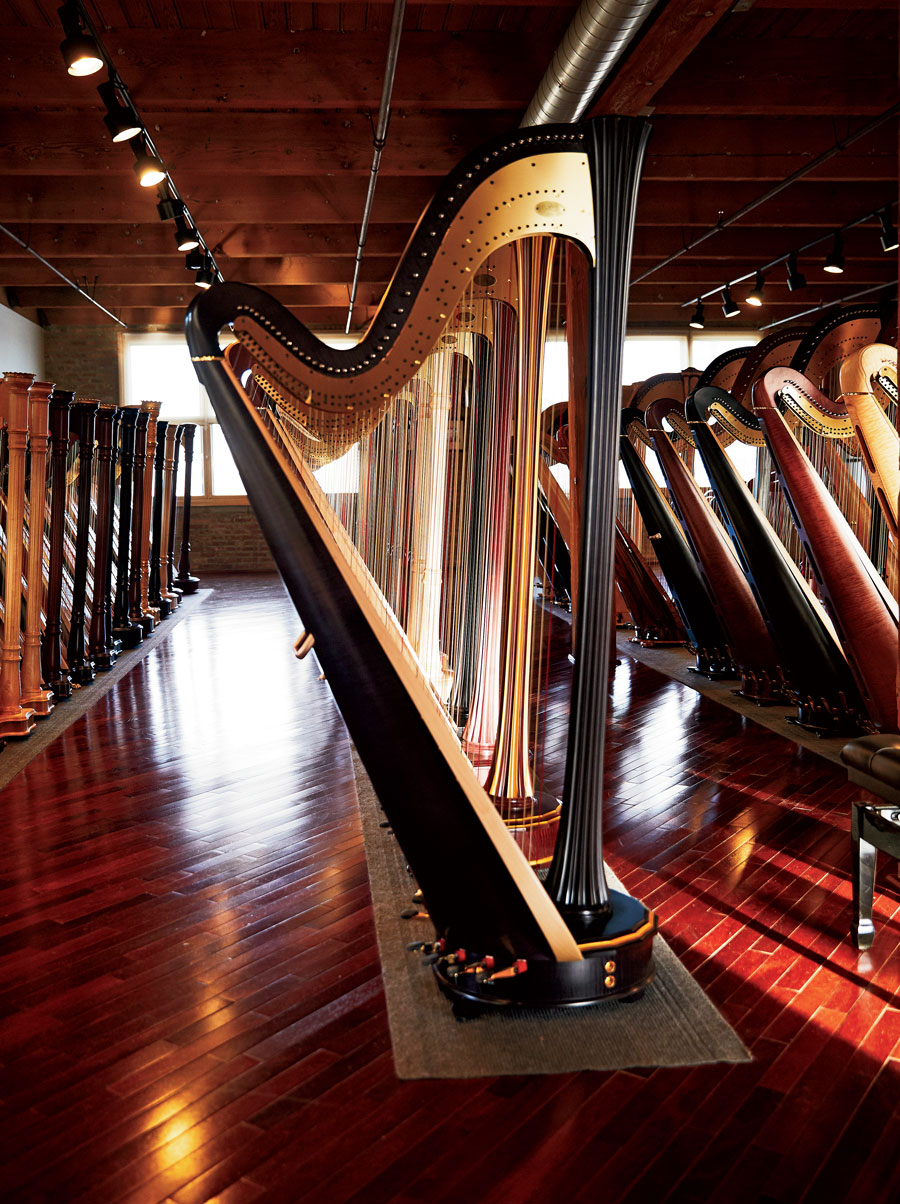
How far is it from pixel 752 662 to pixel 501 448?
2.94 meters

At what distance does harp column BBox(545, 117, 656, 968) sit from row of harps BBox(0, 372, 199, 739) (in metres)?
3.30

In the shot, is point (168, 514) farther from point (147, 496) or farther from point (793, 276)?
point (793, 276)

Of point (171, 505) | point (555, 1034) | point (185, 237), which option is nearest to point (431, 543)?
point (555, 1034)

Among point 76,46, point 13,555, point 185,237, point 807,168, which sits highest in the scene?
point 807,168

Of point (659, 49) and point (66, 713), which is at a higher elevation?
point (659, 49)

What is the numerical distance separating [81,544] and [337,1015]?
170 inches

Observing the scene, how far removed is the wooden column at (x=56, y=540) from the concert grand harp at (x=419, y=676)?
2892 mm

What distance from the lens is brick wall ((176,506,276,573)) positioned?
15.3 meters

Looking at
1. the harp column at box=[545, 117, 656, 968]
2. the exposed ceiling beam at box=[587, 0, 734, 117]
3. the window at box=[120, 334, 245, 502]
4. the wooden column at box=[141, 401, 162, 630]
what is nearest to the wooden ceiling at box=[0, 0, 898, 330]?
the exposed ceiling beam at box=[587, 0, 734, 117]

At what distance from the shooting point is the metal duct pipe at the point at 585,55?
4324 mm

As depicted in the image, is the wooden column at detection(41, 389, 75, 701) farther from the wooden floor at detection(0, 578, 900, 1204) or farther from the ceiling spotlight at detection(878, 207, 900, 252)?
the ceiling spotlight at detection(878, 207, 900, 252)

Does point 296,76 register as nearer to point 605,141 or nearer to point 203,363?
point 203,363

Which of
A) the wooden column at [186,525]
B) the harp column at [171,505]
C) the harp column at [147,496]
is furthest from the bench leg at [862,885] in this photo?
the wooden column at [186,525]

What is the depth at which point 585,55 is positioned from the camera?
470 cm
